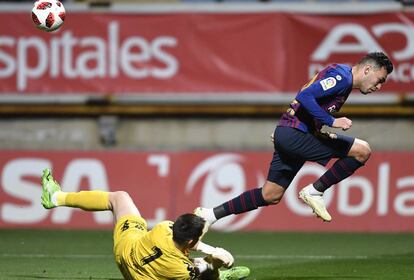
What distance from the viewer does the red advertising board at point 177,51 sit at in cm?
1359

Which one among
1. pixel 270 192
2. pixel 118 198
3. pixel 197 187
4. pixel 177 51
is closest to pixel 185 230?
pixel 118 198

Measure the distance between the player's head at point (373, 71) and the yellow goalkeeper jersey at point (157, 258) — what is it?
2.13 m

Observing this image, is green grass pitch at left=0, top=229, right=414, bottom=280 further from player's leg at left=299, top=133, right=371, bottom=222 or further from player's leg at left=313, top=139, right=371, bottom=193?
player's leg at left=313, top=139, right=371, bottom=193

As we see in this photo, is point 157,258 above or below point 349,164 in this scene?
below

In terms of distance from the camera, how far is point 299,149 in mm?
8211

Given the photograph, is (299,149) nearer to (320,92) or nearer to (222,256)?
(320,92)

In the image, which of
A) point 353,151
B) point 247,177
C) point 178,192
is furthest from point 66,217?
point 353,151

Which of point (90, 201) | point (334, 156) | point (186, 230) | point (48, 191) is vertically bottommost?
point (186, 230)

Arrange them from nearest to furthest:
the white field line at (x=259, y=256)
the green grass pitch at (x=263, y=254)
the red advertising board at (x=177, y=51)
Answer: the green grass pitch at (x=263, y=254) → the white field line at (x=259, y=256) → the red advertising board at (x=177, y=51)

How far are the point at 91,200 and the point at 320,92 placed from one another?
196 cm

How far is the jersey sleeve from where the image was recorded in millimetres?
7867

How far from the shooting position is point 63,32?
13664 mm

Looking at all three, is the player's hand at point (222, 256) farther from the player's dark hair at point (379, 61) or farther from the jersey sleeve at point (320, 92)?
the player's dark hair at point (379, 61)

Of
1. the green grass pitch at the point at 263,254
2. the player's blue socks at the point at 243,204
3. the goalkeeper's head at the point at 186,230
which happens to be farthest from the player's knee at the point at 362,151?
the goalkeeper's head at the point at 186,230
